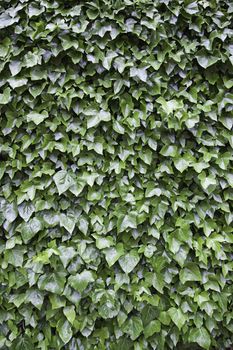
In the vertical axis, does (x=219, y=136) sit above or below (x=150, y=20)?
below

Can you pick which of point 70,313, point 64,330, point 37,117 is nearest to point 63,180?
point 37,117

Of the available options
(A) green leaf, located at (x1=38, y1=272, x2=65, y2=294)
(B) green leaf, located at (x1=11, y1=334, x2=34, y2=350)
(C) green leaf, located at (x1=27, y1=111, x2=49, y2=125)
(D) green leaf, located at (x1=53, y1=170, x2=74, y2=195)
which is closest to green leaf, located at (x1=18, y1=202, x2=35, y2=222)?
(D) green leaf, located at (x1=53, y1=170, x2=74, y2=195)

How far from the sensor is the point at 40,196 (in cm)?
208

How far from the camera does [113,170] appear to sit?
2086 mm

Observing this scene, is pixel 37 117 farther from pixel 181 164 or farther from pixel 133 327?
pixel 133 327

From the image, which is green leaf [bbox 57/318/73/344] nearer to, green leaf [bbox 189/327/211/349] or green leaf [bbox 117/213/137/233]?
green leaf [bbox 117/213/137/233]

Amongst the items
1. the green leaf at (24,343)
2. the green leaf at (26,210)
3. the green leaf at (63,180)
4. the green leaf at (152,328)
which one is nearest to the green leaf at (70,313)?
the green leaf at (24,343)

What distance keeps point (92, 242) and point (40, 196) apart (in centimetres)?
40

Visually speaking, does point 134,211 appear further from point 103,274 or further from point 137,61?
point 137,61

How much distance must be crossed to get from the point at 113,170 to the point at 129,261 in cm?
54

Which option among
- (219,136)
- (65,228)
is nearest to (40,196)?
(65,228)

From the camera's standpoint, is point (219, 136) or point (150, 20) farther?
point (219, 136)

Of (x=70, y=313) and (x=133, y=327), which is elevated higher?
(x=70, y=313)

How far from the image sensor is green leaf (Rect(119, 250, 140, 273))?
207cm
